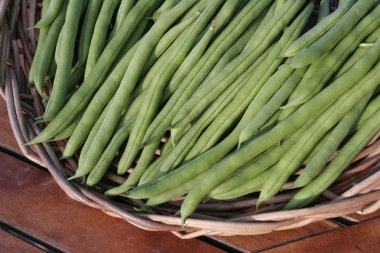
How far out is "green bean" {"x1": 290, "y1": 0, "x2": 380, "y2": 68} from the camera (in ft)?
3.43

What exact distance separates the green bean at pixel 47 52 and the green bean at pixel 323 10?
2.29ft

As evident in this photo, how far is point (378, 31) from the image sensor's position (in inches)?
44.6

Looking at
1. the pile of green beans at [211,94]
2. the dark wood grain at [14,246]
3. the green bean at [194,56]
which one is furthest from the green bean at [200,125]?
the dark wood grain at [14,246]

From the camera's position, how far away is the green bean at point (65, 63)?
45.9 inches

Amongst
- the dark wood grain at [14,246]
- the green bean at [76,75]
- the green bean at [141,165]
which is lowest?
the dark wood grain at [14,246]

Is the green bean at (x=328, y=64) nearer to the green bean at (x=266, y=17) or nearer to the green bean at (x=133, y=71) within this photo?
the green bean at (x=266, y=17)

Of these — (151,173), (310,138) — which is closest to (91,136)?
(151,173)

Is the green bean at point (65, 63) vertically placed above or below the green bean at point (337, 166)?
below

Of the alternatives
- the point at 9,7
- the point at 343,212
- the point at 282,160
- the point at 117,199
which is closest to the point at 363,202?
the point at 343,212

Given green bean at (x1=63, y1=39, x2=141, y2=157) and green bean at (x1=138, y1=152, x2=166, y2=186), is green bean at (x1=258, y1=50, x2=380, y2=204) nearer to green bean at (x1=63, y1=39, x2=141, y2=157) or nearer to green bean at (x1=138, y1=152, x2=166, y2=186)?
green bean at (x1=138, y1=152, x2=166, y2=186)

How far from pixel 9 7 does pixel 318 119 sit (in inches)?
35.8

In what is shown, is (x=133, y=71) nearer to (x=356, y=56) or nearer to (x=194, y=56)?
(x=194, y=56)

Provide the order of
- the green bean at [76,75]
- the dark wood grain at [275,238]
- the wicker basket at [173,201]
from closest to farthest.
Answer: the wicker basket at [173,201], the dark wood grain at [275,238], the green bean at [76,75]

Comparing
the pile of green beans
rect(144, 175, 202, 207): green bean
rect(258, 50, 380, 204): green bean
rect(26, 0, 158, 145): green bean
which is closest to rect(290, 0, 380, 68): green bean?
the pile of green beans
